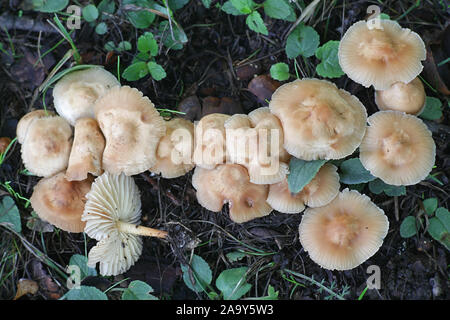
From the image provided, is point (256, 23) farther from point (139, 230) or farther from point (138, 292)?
point (138, 292)

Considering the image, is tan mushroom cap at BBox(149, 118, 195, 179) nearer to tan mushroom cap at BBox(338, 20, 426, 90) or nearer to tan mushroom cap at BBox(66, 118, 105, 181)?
tan mushroom cap at BBox(66, 118, 105, 181)

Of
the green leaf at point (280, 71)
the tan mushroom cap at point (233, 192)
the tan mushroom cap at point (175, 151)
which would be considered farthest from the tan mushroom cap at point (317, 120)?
the tan mushroom cap at point (175, 151)

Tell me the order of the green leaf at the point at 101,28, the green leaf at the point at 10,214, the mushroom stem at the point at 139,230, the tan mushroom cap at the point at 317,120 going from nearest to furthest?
1. the tan mushroom cap at the point at 317,120
2. the mushroom stem at the point at 139,230
3. the green leaf at the point at 10,214
4. the green leaf at the point at 101,28

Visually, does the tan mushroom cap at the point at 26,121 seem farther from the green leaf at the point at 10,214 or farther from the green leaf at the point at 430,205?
the green leaf at the point at 430,205

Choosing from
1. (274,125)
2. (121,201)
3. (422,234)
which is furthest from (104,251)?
(422,234)

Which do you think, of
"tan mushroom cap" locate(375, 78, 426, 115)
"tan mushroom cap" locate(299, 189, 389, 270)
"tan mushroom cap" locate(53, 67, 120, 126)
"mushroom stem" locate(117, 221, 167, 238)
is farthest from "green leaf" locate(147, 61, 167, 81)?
"tan mushroom cap" locate(375, 78, 426, 115)

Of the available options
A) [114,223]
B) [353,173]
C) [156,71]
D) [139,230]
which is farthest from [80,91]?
[353,173]
